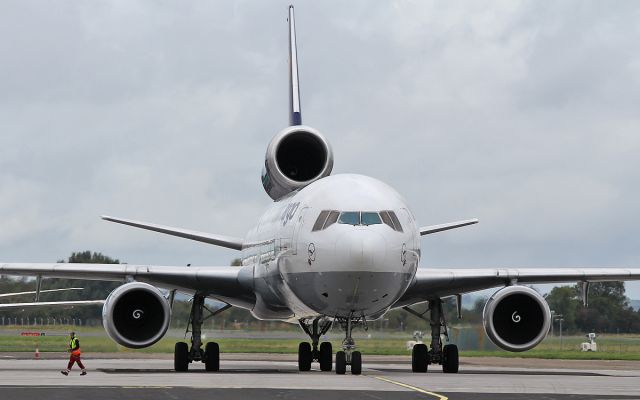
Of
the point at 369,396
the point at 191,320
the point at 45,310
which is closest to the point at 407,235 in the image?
the point at 369,396

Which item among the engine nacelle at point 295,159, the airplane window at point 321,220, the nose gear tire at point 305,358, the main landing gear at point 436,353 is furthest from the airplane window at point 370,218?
the nose gear tire at point 305,358

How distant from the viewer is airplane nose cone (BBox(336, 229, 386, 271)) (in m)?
22.3

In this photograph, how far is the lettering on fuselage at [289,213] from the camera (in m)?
25.2

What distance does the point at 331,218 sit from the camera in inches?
909

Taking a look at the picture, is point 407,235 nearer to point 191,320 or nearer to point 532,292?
point 532,292

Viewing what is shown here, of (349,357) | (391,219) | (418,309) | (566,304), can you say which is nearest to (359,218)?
(391,219)

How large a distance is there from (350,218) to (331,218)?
16.6 inches

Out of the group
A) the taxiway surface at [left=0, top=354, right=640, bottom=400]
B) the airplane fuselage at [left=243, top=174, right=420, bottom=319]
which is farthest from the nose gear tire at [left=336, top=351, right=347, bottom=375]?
Result: the airplane fuselage at [left=243, top=174, right=420, bottom=319]

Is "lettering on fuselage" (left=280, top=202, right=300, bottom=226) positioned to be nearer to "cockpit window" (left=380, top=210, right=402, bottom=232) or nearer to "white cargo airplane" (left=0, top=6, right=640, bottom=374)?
"white cargo airplane" (left=0, top=6, right=640, bottom=374)

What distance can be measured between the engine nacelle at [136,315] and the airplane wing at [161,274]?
1.02 meters

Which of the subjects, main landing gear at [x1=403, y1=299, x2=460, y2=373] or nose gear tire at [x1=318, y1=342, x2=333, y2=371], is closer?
main landing gear at [x1=403, y1=299, x2=460, y2=373]

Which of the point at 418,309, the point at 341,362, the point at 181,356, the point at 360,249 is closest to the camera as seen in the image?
the point at 360,249

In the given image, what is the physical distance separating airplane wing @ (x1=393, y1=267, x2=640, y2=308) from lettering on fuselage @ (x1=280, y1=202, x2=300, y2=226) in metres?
3.09

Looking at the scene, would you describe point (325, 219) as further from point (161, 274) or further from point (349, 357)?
point (161, 274)
